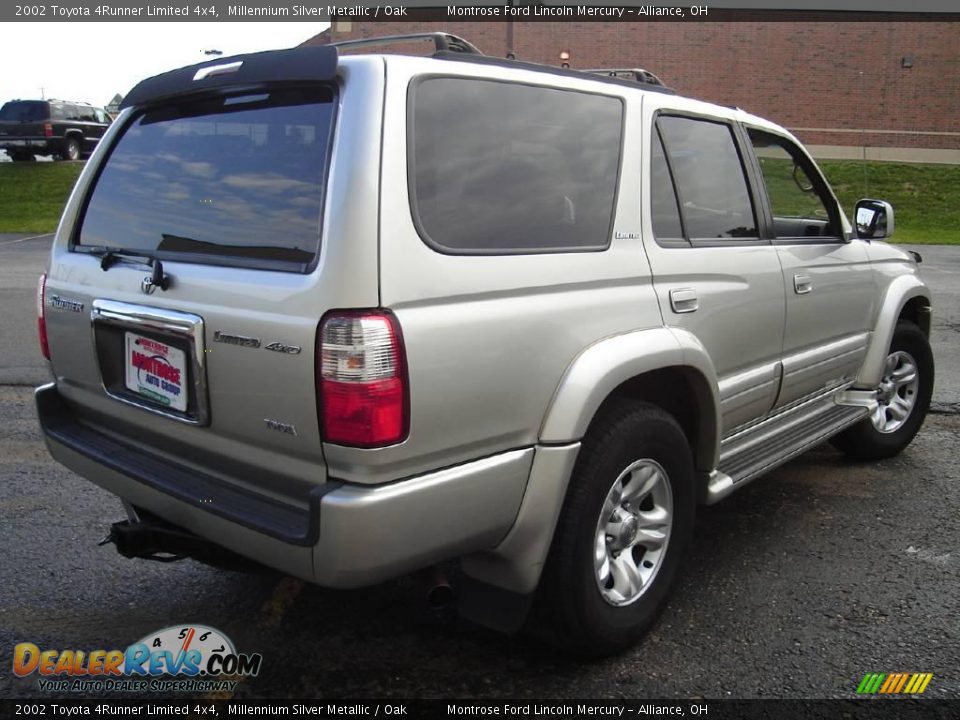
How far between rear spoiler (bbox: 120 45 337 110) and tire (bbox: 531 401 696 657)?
136cm

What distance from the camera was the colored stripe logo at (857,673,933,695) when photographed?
2652 mm

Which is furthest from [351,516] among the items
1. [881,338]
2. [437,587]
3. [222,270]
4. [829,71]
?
[829,71]

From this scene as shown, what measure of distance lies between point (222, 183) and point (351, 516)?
1.13 meters

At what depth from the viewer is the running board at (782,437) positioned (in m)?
3.35

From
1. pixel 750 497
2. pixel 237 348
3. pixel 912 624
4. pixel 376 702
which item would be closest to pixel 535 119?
pixel 237 348

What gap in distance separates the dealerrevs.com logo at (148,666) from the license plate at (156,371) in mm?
912

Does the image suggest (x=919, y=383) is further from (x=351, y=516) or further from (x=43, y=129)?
(x=43, y=129)

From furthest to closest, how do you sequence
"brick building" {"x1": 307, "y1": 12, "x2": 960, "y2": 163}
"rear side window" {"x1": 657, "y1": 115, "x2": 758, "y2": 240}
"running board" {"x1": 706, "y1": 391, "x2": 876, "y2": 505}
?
"brick building" {"x1": 307, "y1": 12, "x2": 960, "y2": 163}, "running board" {"x1": 706, "y1": 391, "x2": 876, "y2": 505}, "rear side window" {"x1": 657, "y1": 115, "x2": 758, "y2": 240}

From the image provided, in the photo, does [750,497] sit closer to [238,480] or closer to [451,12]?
[238,480]

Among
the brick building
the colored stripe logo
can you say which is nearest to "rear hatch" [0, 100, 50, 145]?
the brick building

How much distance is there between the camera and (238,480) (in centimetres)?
248

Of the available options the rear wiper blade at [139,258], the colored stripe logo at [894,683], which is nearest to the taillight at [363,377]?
the rear wiper blade at [139,258]

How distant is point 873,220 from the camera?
14.4 feet

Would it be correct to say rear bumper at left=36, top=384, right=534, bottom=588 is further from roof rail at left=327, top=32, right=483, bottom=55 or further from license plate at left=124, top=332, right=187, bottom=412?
roof rail at left=327, top=32, right=483, bottom=55
